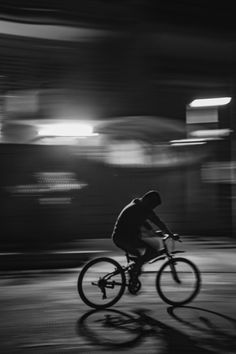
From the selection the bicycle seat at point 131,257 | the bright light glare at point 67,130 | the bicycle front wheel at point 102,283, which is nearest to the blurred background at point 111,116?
the bright light glare at point 67,130

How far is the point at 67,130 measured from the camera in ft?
46.9

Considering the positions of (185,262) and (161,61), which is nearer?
(185,262)

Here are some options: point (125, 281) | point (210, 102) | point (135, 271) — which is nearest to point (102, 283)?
point (125, 281)

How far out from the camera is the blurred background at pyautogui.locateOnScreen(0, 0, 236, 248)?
45.4ft

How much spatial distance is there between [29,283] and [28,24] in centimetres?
694

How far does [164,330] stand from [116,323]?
25.7 inches

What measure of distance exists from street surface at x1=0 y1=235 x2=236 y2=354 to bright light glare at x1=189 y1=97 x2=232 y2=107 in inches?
254

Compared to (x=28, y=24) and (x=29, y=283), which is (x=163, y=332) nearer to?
(x=29, y=283)

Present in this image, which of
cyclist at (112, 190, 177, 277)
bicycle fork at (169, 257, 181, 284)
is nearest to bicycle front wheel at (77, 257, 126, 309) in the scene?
cyclist at (112, 190, 177, 277)

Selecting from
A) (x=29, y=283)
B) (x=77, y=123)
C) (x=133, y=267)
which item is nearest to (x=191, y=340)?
(x=133, y=267)

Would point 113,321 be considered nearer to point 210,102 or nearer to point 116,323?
point 116,323

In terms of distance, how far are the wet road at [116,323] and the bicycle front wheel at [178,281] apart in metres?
0.15

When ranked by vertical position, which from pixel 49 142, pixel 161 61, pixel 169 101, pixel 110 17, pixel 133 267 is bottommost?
pixel 133 267

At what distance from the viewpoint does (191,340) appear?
5867 mm
